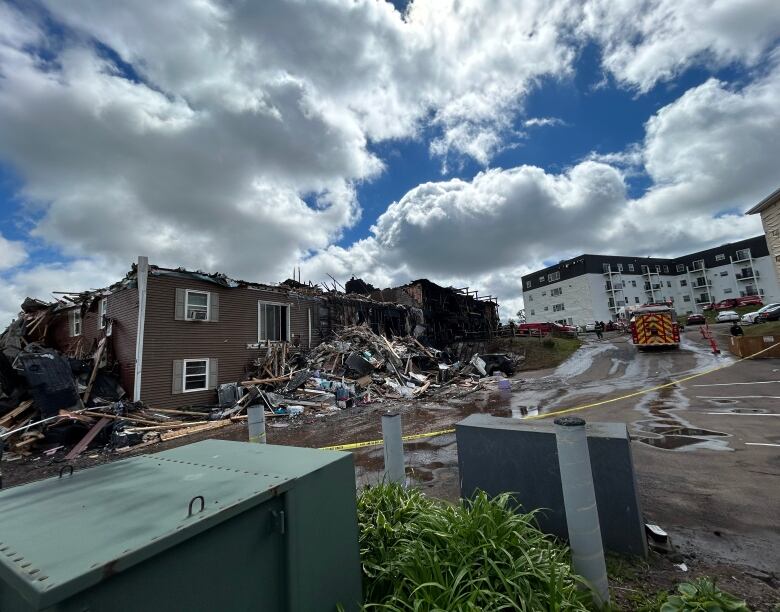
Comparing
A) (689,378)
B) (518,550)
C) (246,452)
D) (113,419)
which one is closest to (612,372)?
(689,378)

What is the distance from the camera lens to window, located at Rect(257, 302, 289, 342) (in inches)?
731

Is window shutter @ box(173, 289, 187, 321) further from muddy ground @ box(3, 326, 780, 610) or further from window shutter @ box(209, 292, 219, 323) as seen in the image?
muddy ground @ box(3, 326, 780, 610)

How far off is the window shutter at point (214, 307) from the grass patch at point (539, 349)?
65.1ft

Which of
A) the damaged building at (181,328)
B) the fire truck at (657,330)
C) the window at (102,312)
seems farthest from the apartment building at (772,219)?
the window at (102,312)

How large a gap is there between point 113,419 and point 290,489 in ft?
42.0

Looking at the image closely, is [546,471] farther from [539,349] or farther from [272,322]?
[539,349]

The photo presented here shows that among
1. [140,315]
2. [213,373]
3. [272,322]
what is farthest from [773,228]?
[140,315]

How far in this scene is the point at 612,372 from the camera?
1903cm

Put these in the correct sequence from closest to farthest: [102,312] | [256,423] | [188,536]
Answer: [188,536] < [256,423] < [102,312]

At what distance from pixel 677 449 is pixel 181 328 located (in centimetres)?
1715

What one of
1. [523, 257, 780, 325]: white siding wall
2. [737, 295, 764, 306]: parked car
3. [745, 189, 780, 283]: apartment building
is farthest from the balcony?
[745, 189, 780, 283]: apartment building

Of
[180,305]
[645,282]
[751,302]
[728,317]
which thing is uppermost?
[645,282]

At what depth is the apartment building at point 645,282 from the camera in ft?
191

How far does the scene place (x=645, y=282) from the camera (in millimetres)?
64750
